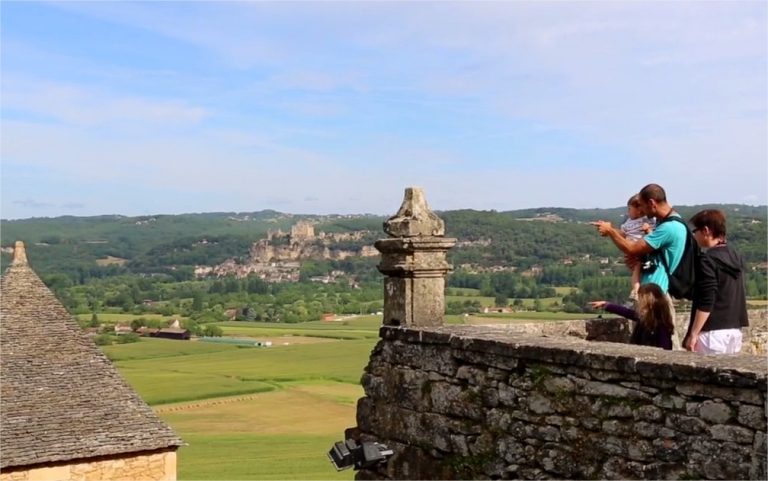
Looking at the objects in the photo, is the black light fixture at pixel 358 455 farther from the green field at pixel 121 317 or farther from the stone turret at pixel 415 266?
the green field at pixel 121 317

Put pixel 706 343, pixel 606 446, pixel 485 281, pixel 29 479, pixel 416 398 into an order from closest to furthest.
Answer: pixel 606 446 < pixel 706 343 < pixel 416 398 < pixel 29 479 < pixel 485 281

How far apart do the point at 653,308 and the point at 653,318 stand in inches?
3.0

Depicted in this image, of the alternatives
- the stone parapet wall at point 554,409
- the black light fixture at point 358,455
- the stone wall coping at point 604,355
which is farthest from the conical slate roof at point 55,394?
the stone wall coping at point 604,355

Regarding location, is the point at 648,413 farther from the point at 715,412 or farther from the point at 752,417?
the point at 752,417

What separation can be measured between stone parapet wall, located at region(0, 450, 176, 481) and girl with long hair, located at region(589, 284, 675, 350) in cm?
968

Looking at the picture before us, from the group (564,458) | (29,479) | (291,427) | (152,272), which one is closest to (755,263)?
(564,458)

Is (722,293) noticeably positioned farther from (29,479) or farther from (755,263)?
(29,479)

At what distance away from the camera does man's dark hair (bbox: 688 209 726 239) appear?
20.6 feet

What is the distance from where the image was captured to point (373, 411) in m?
7.39

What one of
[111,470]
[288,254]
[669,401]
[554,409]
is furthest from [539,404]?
[288,254]

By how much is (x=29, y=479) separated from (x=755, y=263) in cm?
Answer: 1156

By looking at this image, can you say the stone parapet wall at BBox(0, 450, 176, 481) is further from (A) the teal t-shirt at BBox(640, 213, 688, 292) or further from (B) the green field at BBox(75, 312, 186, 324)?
(B) the green field at BBox(75, 312, 186, 324)

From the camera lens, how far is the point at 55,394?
1405cm

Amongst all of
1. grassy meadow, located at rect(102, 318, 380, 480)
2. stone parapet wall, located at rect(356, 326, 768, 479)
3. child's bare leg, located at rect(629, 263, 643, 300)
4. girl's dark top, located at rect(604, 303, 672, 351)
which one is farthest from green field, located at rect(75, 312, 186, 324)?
girl's dark top, located at rect(604, 303, 672, 351)
